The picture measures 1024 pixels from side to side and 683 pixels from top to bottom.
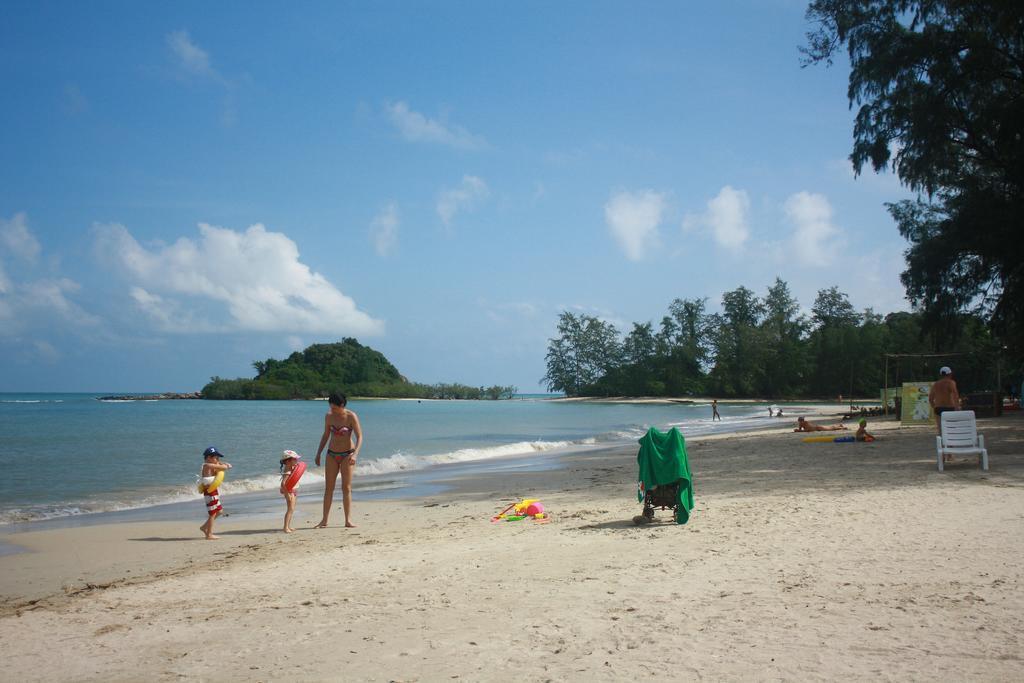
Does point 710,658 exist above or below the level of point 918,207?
below

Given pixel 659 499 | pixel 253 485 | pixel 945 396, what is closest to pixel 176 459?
pixel 253 485

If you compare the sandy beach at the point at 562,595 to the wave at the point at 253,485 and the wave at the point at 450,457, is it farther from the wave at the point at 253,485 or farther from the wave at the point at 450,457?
the wave at the point at 450,457

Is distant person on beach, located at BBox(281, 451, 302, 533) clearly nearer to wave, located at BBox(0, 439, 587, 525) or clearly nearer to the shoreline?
the shoreline

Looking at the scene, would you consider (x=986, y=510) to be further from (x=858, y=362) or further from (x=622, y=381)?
(x=622, y=381)

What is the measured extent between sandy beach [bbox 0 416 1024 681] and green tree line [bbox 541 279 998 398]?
60.8 m

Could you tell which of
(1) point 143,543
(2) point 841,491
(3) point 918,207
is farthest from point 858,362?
(1) point 143,543

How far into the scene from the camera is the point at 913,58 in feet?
55.8

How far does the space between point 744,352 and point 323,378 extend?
5977 centimetres

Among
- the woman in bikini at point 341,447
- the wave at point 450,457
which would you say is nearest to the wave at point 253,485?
the wave at point 450,457

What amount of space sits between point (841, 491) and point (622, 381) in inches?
3915

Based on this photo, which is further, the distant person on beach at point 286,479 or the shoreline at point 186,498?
the shoreline at point 186,498

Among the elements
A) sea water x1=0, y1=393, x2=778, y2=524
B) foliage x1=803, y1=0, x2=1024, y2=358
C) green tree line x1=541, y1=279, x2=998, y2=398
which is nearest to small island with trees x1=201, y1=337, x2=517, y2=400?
green tree line x1=541, y1=279, x2=998, y2=398

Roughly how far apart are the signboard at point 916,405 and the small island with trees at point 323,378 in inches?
3466

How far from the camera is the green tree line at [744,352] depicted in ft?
254
